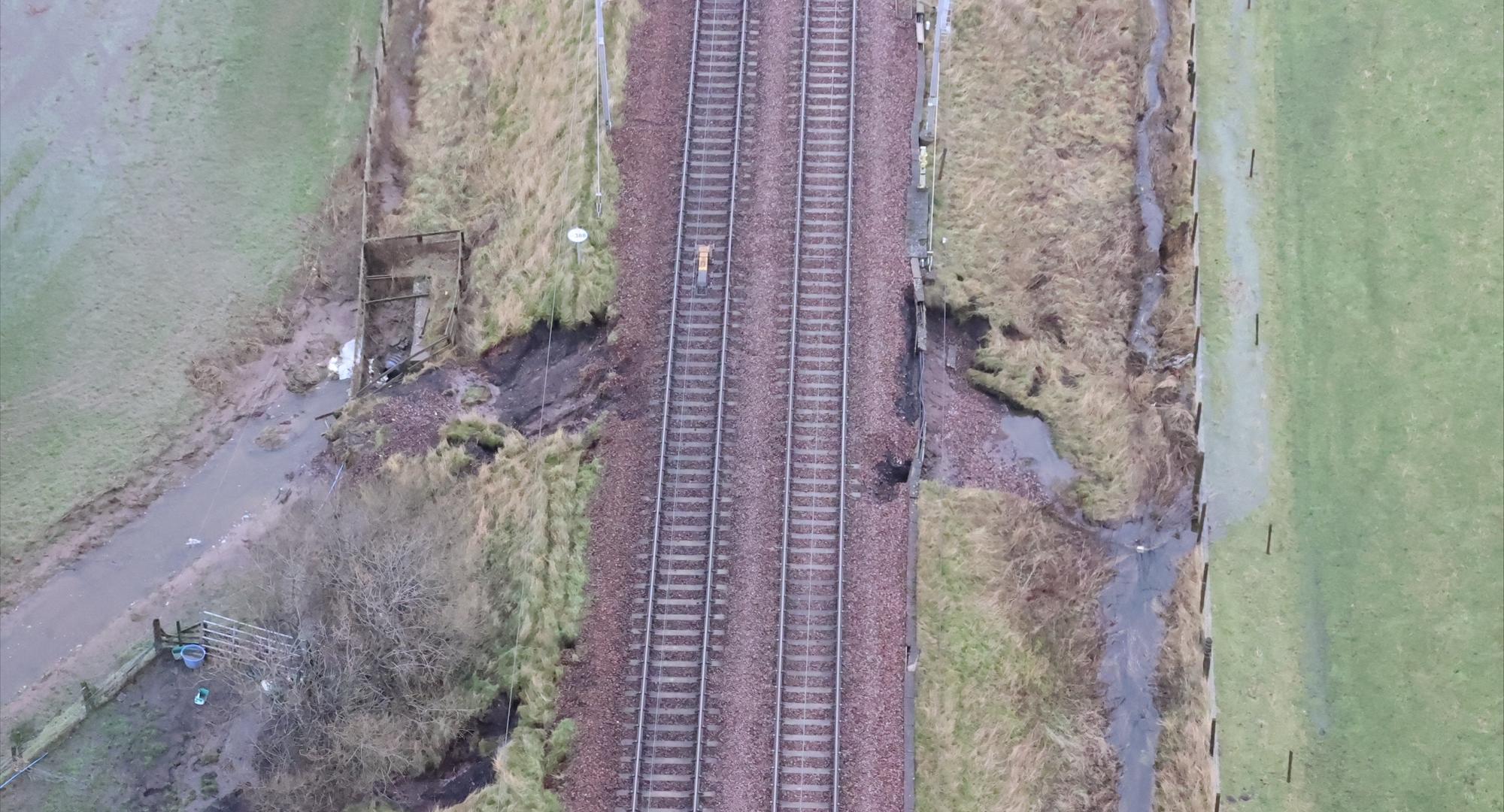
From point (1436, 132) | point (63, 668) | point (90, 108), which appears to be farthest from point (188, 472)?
point (1436, 132)

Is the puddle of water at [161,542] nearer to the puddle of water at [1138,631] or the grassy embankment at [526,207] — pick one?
the grassy embankment at [526,207]

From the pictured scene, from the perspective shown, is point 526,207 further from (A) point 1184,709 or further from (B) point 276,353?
(A) point 1184,709

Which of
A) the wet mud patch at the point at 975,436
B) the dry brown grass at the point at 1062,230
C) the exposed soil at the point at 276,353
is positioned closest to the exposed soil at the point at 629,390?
the wet mud patch at the point at 975,436

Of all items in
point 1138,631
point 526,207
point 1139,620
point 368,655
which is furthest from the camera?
point 526,207

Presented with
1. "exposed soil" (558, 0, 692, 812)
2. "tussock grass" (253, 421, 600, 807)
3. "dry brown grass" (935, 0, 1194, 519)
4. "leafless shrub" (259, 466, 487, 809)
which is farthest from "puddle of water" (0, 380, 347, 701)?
"dry brown grass" (935, 0, 1194, 519)

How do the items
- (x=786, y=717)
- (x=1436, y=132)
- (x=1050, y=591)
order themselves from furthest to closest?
(x=1436, y=132), (x=1050, y=591), (x=786, y=717)

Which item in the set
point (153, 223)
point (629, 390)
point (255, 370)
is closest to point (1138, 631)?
point (629, 390)

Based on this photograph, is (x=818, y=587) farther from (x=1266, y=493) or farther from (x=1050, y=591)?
(x=1266, y=493)
